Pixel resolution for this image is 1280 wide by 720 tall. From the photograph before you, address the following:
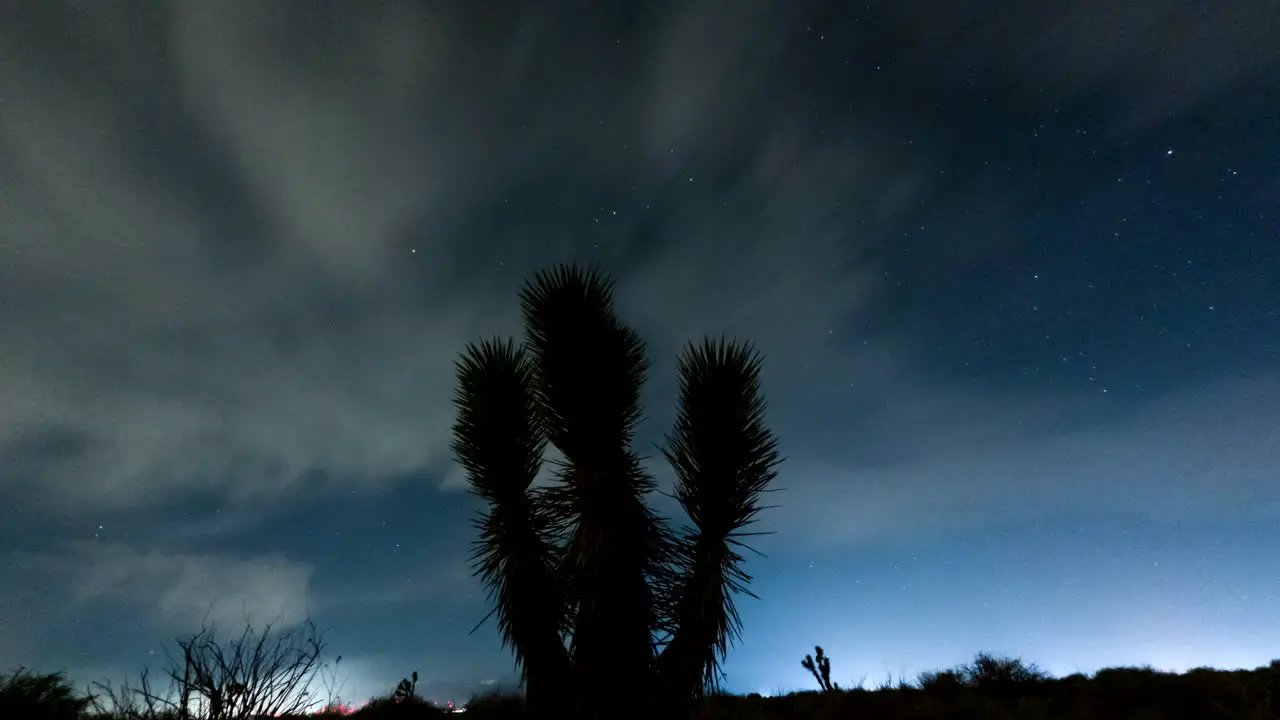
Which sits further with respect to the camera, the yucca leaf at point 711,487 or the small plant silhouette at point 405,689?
the small plant silhouette at point 405,689

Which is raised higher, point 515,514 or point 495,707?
point 515,514

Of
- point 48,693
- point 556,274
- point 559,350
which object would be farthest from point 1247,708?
point 48,693

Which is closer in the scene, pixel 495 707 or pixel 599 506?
pixel 599 506

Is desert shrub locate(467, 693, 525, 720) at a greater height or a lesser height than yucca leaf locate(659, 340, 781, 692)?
lesser

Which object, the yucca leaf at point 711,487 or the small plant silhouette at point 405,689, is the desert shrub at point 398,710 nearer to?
the small plant silhouette at point 405,689

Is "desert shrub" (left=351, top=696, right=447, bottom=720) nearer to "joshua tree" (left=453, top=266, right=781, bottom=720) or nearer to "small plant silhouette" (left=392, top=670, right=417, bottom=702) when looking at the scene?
"small plant silhouette" (left=392, top=670, right=417, bottom=702)

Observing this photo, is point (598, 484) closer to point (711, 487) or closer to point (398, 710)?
point (711, 487)

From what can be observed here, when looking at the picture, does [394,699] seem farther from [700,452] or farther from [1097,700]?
[1097,700]

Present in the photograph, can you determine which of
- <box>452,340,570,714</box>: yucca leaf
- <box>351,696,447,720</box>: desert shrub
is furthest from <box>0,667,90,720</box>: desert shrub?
<box>452,340,570,714</box>: yucca leaf

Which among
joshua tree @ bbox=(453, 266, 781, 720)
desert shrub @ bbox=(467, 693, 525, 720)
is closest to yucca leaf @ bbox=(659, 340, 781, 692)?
joshua tree @ bbox=(453, 266, 781, 720)

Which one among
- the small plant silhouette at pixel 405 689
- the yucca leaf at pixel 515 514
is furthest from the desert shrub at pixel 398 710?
the yucca leaf at pixel 515 514

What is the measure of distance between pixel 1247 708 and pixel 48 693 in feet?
72.4

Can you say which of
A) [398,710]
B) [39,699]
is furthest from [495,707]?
[39,699]

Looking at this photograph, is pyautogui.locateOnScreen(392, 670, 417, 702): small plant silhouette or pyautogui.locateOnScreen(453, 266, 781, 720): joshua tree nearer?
pyautogui.locateOnScreen(453, 266, 781, 720): joshua tree
